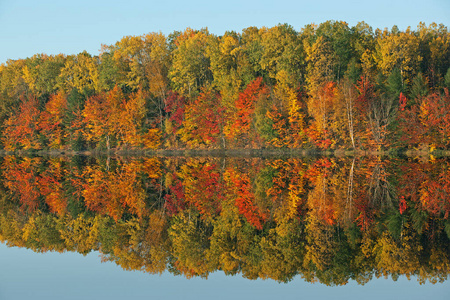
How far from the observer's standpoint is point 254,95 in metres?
59.6

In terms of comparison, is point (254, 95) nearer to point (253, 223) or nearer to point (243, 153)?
point (243, 153)

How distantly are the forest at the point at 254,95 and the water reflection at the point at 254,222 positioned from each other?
2042cm

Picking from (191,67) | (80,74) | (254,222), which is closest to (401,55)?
(191,67)

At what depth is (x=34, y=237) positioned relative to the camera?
18.5 metres

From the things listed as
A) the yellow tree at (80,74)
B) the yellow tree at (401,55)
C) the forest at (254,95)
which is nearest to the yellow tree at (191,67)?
the forest at (254,95)

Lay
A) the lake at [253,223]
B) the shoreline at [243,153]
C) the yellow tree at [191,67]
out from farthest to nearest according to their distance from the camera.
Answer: the yellow tree at [191,67] → the shoreline at [243,153] → the lake at [253,223]

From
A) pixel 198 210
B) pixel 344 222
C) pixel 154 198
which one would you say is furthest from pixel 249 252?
pixel 154 198

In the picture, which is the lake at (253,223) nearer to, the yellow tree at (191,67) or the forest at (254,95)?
the forest at (254,95)

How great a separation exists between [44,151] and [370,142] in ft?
163

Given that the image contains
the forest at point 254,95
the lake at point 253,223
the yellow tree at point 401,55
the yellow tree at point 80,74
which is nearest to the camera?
the lake at point 253,223

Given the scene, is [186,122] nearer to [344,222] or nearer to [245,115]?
[245,115]

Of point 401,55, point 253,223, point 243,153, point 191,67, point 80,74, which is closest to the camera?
point 253,223

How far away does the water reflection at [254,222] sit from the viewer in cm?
1440

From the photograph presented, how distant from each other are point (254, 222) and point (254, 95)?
4077 cm
